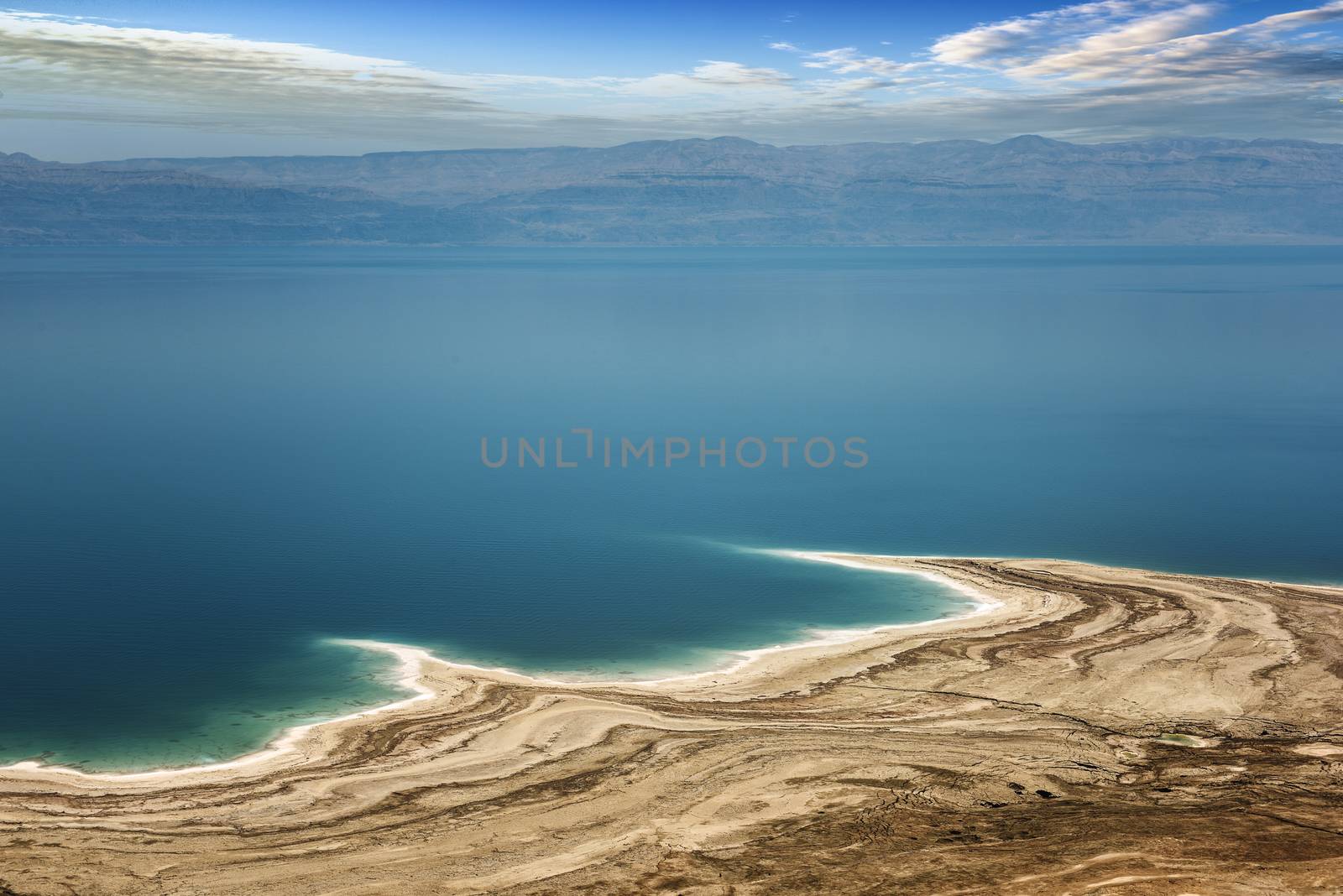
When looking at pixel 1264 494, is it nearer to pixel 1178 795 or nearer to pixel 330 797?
pixel 1178 795

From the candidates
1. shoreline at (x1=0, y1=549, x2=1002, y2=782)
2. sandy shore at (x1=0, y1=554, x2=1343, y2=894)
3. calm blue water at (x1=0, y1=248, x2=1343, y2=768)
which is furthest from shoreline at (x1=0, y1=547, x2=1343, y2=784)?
calm blue water at (x1=0, y1=248, x2=1343, y2=768)

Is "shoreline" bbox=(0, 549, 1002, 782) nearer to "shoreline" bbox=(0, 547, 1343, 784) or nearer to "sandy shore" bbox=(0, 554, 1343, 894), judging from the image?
"shoreline" bbox=(0, 547, 1343, 784)

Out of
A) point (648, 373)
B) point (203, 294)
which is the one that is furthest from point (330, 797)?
point (203, 294)

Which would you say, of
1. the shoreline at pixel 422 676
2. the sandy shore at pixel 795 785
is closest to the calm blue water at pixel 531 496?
the shoreline at pixel 422 676

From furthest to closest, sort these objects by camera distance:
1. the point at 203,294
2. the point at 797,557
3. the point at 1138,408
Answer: the point at 203,294 < the point at 1138,408 < the point at 797,557

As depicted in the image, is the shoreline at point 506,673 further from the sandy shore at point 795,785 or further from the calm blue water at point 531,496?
the calm blue water at point 531,496

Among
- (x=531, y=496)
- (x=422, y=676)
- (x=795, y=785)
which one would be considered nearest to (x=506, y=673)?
(x=422, y=676)

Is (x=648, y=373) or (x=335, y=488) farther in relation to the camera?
(x=648, y=373)
